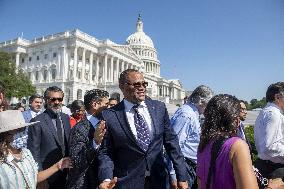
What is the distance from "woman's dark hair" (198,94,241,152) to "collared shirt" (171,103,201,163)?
7.15 feet

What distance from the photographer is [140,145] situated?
4211 mm

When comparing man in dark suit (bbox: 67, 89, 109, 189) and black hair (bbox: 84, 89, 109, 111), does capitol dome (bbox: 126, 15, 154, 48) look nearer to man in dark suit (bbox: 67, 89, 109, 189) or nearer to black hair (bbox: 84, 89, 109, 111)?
black hair (bbox: 84, 89, 109, 111)

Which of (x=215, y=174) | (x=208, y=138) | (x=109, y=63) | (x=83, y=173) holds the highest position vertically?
(x=109, y=63)

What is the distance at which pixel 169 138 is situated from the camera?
4.54 m

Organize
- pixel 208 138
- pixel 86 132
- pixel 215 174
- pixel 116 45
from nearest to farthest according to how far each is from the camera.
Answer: pixel 215 174, pixel 208 138, pixel 86 132, pixel 116 45

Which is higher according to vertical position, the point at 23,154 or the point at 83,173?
the point at 23,154

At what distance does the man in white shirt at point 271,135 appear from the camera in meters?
4.65

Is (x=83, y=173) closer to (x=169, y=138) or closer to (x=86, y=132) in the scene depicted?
(x=86, y=132)

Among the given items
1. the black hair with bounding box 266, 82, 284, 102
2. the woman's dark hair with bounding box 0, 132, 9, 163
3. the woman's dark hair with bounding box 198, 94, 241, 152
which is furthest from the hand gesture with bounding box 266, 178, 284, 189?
the woman's dark hair with bounding box 0, 132, 9, 163

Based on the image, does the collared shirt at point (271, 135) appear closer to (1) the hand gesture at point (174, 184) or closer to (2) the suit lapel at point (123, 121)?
(1) the hand gesture at point (174, 184)

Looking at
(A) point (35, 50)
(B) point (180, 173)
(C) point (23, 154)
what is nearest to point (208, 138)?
(B) point (180, 173)

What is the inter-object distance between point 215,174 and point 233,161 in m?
0.25

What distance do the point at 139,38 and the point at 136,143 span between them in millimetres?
120037

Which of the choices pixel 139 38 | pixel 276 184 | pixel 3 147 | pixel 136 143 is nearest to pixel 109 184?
pixel 136 143
